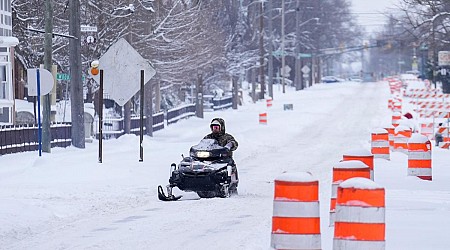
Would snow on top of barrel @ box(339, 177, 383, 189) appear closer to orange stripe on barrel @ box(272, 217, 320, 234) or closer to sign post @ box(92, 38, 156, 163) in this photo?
orange stripe on barrel @ box(272, 217, 320, 234)

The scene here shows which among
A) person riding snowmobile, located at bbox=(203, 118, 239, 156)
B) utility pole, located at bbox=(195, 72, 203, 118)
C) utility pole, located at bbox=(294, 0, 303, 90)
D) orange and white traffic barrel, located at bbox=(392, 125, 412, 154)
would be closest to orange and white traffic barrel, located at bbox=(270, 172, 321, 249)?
person riding snowmobile, located at bbox=(203, 118, 239, 156)

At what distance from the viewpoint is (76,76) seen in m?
32.1

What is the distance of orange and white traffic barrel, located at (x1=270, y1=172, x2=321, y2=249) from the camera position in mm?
9648

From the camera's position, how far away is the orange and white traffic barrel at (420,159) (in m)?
21.3

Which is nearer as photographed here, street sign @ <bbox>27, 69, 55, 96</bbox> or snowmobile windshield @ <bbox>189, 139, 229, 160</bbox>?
snowmobile windshield @ <bbox>189, 139, 229, 160</bbox>

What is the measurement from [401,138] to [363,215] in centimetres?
2340

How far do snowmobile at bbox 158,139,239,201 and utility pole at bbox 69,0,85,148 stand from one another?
1358 cm

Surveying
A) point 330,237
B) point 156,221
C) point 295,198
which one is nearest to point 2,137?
point 156,221

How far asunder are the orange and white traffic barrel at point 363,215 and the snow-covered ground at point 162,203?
202 cm

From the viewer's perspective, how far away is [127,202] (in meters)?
18.0

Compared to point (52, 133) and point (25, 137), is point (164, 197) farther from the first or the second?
point (52, 133)

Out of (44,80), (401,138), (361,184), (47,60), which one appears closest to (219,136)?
(44,80)

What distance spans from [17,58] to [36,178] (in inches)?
1059

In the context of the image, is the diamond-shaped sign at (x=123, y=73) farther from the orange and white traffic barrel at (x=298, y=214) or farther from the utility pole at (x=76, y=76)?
the orange and white traffic barrel at (x=298, y=214)
